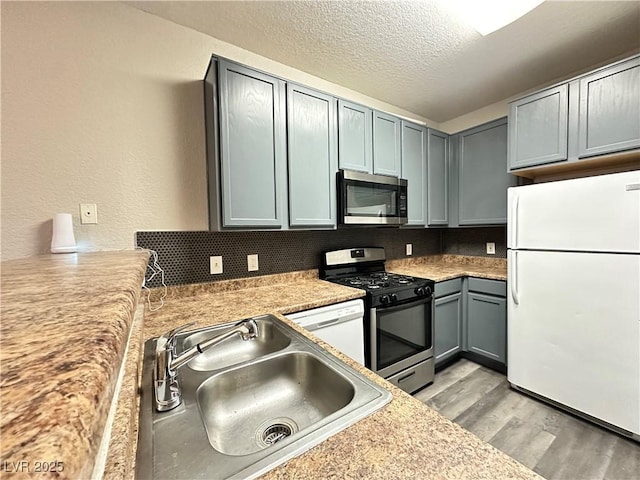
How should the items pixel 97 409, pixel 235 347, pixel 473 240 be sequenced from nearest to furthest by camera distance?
pixel 97 409
pixel 235 347
pixel 473 240

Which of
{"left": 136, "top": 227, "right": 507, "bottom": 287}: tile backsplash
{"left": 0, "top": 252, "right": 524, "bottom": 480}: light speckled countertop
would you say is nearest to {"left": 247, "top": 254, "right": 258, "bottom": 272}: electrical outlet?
{"left": 136, "top": 227, "right": 507, "bottom": 287}: tile backsplash

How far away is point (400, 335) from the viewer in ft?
6.68

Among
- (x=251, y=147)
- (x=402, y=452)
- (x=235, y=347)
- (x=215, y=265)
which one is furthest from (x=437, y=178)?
(x=402, y=452)

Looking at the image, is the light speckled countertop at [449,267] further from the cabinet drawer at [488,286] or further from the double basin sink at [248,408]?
the double basin sink at [248,408]

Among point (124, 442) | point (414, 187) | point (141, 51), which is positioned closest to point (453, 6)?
point (414, 187)

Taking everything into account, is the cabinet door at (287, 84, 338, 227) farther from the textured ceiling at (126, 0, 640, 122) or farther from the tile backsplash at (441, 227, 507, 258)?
the tile backsplash at (441, 227, 507, 258)

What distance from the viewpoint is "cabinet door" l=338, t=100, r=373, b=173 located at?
2115 millimetres

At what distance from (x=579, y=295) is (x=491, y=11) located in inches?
72.5

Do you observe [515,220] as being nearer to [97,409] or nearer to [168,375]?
[168,375]

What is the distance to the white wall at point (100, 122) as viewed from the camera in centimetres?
136

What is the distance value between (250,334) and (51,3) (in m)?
2.02

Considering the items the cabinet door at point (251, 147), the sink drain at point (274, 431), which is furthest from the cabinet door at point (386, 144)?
the sink drain at point (274, 431)

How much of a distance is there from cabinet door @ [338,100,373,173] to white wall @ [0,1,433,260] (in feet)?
3.14

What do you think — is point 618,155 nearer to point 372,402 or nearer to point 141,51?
point 372,402
